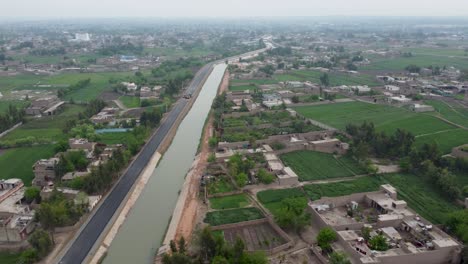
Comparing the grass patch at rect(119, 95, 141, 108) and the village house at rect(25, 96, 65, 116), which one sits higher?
the village house at rect(25, 96, 65, 116)

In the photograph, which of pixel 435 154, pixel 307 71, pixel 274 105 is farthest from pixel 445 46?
pixel 435 154

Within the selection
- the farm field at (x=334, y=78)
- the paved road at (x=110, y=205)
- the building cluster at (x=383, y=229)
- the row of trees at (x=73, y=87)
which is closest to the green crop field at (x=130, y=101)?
the row of trees at (x=73, y=87)

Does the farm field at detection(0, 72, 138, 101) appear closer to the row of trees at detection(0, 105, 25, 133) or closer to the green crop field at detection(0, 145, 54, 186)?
the row of trees at detection(0, 105, 25, 133)

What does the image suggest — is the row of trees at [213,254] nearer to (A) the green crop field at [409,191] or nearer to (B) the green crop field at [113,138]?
(A) the green crop field at [409,191]

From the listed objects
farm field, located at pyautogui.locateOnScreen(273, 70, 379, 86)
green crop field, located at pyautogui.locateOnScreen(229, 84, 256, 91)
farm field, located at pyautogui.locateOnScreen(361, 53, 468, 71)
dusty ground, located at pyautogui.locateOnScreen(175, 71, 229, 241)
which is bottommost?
dusty ground, located at pyautogui.locateOnScreen(175, 71, 229, 241)

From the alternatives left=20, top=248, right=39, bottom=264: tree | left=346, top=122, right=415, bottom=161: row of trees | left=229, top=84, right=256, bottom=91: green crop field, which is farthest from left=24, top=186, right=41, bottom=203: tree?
left=229, top=84, right=256, bottom=91: green crop field

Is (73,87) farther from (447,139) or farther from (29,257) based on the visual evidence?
(447,139)
